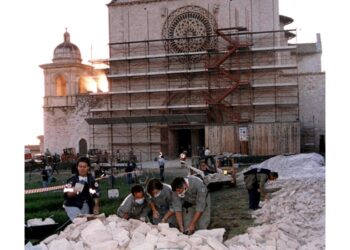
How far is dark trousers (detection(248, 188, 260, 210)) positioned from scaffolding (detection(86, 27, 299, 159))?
132 cm

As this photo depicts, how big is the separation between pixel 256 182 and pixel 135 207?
1.80 m

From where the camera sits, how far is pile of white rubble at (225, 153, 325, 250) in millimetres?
5113

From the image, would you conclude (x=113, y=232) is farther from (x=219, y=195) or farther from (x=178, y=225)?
(x=219, y=195)

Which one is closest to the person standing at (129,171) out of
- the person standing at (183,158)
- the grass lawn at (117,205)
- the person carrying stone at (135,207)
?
the grass lawn at (117,205)

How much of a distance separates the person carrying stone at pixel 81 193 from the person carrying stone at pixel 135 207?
270mm

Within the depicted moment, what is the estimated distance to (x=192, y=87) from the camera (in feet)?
37.8

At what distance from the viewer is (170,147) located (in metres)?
7.46

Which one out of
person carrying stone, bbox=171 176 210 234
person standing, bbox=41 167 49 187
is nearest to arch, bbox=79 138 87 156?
person standing, bbox=41 167 49 187

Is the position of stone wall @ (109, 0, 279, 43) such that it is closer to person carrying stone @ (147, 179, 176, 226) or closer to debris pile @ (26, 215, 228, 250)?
person carrying stone @ (147, 179, 176, 226)

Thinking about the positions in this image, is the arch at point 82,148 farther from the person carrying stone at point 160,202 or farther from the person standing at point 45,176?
the person carrying stone at point 160,202

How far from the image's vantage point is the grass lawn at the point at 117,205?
18.9ft

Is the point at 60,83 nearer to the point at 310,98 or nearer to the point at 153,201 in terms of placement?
the point at 153,201

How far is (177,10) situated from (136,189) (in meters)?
4.18
